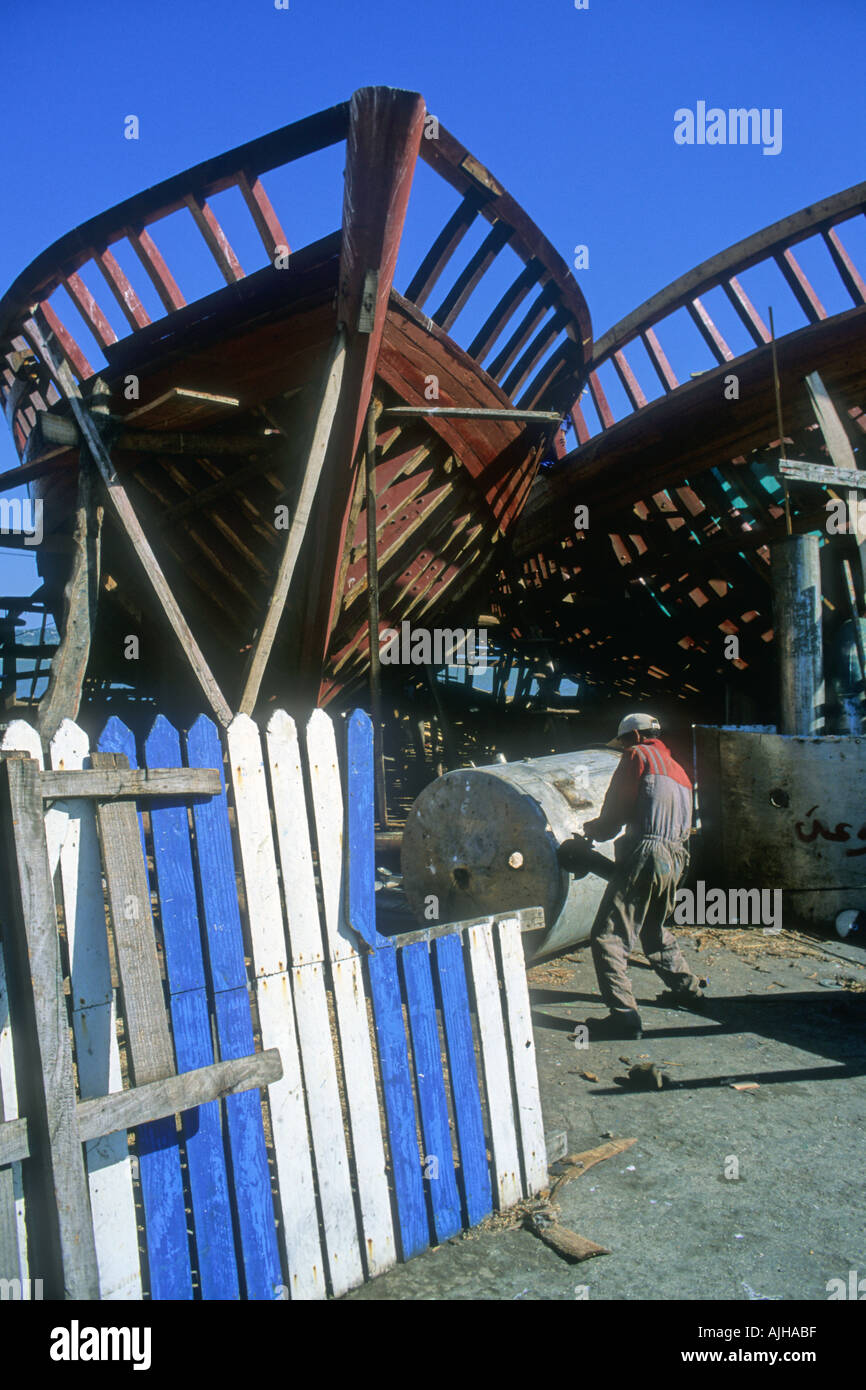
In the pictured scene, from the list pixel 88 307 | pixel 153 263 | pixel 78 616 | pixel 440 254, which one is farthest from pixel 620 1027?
pixel 88 307

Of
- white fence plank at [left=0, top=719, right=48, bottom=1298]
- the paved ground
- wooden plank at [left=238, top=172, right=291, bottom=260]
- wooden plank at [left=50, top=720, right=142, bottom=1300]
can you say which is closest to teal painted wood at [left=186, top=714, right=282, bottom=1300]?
wooden plank at [left=50, top=720, right=142, bottom=1300]

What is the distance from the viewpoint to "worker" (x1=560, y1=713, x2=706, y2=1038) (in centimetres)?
512

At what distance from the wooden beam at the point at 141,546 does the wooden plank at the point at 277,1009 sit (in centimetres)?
287

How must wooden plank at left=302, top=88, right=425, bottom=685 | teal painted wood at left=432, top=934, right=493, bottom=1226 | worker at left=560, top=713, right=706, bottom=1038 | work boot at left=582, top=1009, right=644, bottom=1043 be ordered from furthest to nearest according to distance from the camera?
wooden plank at left=302, top=88, right=425, bottom=685
worker at left=560, top=713, right=706, bottom=1038
work boot at left=582, top=1009, right=644, bottom=1043
teal painted wood at left=432, top=934, right=493, bottom=1226

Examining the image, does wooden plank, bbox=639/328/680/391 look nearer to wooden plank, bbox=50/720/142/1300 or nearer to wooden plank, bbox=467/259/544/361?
wooden plank, bbox=467/259/544/361

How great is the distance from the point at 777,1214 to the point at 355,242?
6.14 m

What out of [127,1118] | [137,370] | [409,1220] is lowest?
[409,1220]

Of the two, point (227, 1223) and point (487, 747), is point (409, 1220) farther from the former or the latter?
point (487, 747)

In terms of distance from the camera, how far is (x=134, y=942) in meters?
2.53

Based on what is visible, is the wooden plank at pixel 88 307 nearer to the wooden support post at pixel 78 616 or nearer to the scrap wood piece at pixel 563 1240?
the wooden support post at pixel 78 616

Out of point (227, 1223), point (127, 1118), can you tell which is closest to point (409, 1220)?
point (227, 1223)

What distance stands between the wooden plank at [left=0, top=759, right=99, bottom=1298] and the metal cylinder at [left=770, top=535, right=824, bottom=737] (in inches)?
265
